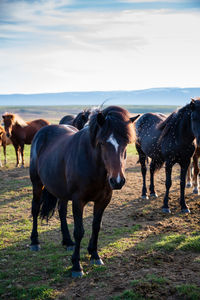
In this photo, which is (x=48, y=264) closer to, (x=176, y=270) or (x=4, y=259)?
(x=4, y=259)

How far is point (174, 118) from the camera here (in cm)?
762

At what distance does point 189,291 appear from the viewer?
3.87 m

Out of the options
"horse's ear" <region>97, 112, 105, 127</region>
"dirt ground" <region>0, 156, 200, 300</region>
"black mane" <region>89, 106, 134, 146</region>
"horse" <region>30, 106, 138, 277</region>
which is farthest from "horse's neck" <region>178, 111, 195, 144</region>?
"horse's ear" <region>97, 112, 105, 127</region>

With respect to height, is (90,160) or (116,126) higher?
(116,126)

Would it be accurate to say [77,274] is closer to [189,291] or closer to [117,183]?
[189,291]

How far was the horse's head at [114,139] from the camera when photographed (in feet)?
12.1

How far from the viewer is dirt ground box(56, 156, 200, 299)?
399 cm

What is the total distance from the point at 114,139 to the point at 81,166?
82cm

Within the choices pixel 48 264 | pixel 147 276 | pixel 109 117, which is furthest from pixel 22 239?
pixel 109 117

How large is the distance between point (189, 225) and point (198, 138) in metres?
1.99

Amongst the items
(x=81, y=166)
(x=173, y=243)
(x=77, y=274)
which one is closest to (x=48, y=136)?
(x=81, y=166)

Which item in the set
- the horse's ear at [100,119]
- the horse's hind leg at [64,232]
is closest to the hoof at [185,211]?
the horse's hind leg at [64,232]

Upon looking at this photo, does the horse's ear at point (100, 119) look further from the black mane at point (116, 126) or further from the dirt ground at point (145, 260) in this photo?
the dirt ground at point (145, 260)

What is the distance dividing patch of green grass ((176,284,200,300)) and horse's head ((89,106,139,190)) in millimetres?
1641
